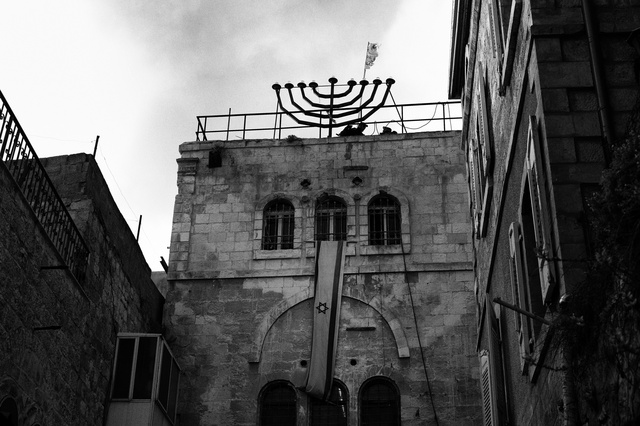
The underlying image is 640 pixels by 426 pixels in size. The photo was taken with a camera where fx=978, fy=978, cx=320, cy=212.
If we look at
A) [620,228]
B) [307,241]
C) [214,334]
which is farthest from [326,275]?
[620,228]

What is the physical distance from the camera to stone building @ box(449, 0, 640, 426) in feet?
→ 27.2

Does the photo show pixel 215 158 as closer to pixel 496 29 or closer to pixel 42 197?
pixel 42 197

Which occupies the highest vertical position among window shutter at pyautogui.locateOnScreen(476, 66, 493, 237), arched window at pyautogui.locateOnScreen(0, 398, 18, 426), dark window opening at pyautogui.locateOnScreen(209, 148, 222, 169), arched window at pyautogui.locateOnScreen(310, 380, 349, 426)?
dark window opening at pyautogui.locateOnScreen(209, 148, 222, 169)

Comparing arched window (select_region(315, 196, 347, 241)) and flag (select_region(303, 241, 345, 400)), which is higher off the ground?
arched window (select_region(315, 196, 347, 241))

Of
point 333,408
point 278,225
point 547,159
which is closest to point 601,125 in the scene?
point 547,159

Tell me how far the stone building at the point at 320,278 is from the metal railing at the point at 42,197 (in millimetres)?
5105

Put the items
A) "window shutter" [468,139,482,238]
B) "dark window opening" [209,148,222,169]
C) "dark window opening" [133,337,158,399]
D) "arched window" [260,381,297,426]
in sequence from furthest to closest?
1. "dark window opening" [209,148,222,169]
2. "arched window" [260,381,297,426]
3. "dark window opening" [133,337,158,399]
4. "window shutter" [468,139,482,238]

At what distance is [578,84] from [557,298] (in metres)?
2.01

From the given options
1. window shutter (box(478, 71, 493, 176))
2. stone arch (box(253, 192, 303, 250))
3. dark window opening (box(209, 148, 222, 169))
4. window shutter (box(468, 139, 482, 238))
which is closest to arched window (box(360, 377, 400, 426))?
stone arch (box(253, 192, 303, 250))

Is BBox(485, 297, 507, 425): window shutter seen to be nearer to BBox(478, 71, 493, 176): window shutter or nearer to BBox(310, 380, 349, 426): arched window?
BBox(478, 71, 493, 176): window shutter

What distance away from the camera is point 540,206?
8898 millimetres

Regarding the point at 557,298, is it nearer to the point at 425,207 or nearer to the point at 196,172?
the point at 425,207

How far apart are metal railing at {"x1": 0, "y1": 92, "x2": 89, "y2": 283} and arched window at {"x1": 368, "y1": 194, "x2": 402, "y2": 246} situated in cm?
735

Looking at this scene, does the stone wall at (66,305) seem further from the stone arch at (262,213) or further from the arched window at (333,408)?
the arched window at (333,408)
